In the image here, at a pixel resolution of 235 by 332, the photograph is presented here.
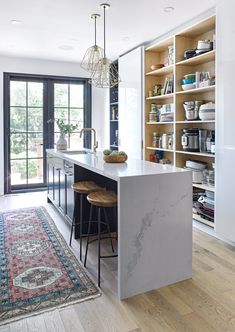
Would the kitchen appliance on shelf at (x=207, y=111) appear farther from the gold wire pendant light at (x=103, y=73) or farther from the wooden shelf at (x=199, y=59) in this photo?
the gold wire pendant light at (x=103, y=73)

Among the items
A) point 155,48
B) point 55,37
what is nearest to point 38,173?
point 55,37

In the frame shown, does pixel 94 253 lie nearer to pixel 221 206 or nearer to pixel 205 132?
pixel 221 206

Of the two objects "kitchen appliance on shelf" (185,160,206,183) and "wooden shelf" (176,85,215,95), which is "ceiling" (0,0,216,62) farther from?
"kitchen appliance on shelf" (185,160,206,183)

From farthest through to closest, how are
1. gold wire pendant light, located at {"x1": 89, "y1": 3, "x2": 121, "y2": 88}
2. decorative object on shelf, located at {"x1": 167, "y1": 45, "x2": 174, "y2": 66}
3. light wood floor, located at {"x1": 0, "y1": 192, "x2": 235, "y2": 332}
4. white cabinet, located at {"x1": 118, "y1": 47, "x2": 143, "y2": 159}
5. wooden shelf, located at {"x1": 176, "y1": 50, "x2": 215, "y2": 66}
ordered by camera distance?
white cabinet, located at {"x1": 118, "y1": 47, "x2": 143, "y2": 159} < decorative object on shelf, located at {"x1": 167, "y1": 45, "x2": 174, "y2": 66} < wooden shelf, located at {"x1": 176, "y1": 50, "x2": 215, "y2": 66} < gold wire pendant light, located at {"x1": 89, "y1": 3, "x2": 121, "y2": 88} < light wood floor, located at {"x1": 0, "y1": 192, "x2": 235, "y2": 332}

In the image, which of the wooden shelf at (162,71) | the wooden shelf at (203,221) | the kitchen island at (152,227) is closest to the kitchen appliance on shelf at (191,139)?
the wooden shelf at (203,221)

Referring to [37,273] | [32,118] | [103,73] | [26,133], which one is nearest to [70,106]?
[32,118]

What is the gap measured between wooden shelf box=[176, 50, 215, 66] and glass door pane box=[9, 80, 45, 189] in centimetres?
316

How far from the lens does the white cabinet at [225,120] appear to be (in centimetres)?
298

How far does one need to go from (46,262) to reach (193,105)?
2.60m

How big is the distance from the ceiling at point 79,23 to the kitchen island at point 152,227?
81.9 inches

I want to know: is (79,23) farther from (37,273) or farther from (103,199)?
(37,273)

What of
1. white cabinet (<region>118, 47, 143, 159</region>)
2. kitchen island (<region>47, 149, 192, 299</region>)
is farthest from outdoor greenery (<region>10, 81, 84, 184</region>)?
kitchen island (<region>47, 149, 192, 299</region>)

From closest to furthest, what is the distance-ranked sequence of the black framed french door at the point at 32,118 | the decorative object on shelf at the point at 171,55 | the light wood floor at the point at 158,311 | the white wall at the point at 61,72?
the light wood floor at the point at 158,311 → the decorative object on shelf at the point at 171,55 → the white wall at the point at 61,72 → the black framed french door at the point at 32,118

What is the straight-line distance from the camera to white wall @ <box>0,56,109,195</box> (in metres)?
5.68
